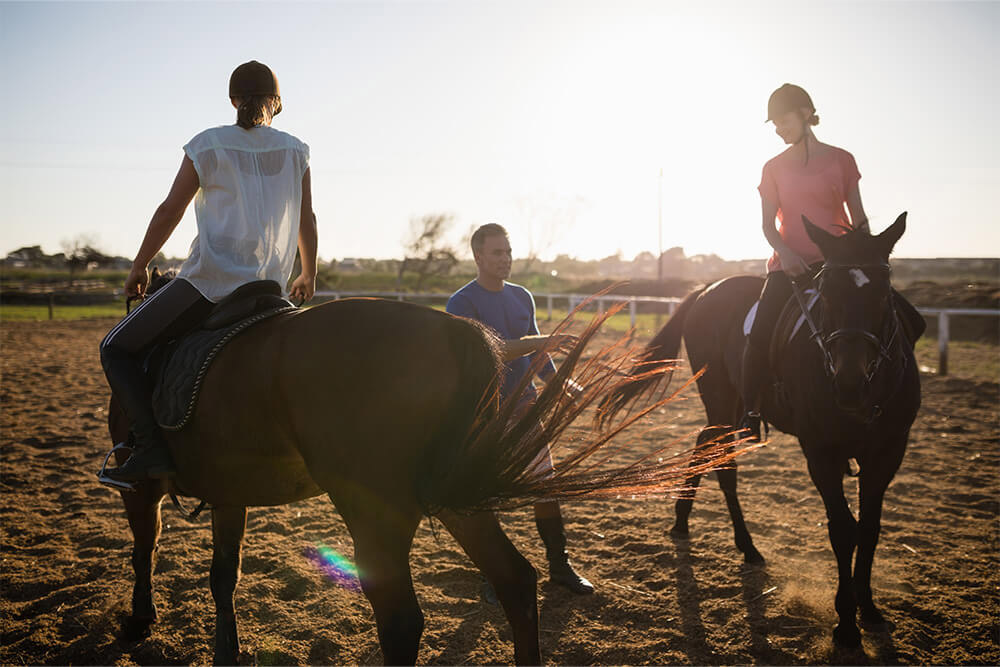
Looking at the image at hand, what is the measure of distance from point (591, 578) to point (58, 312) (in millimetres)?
32743

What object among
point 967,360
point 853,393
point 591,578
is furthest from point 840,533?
point 967,360

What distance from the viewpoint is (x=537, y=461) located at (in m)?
2.08

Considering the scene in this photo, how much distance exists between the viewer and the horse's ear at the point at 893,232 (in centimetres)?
324

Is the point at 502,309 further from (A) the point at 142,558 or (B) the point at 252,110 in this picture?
(A) the point at 142,558

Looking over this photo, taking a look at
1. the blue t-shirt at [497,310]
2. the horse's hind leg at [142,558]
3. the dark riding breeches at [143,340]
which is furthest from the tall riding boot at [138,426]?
the blue t-shirt at [497,310]

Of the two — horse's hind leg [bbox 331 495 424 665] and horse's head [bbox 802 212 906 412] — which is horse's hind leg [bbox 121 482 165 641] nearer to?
horse's hind leg [bbox 331 495 424 665]

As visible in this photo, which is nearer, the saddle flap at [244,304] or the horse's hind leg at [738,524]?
the saddle flap at [244,304]

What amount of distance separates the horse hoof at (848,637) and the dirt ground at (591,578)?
0.15ft

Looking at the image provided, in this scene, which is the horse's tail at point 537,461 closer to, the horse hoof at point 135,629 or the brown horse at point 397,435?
the brown horse at point 397,435

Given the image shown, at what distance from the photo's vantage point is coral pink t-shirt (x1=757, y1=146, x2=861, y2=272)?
388 cm

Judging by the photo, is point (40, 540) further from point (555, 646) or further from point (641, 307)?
point (641, 307)

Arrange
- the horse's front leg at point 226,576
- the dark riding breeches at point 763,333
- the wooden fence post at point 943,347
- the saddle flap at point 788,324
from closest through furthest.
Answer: the horse's front leg at point 226,576 < the saddle flap at point 788,324 < the dark riding breeches at point 763,333 < the wooden fence post at point 943,347

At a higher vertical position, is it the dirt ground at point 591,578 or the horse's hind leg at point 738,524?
the horse's hind leg at point 738,524

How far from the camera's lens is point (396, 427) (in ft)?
6.33
